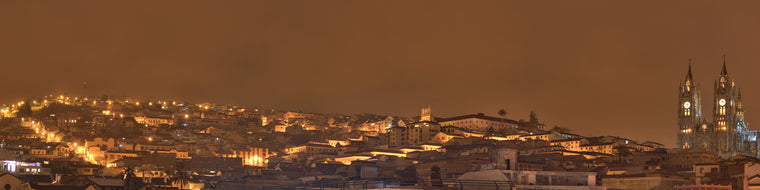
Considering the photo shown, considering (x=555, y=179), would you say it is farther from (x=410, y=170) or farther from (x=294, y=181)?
(x=410, y=170)

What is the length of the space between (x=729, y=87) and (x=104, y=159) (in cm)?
8227

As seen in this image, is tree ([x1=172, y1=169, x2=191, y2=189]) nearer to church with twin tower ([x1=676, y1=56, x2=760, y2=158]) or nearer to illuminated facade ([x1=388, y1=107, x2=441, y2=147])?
illuminated facade ([x1=388, y1=107, x2=441, y2=147])

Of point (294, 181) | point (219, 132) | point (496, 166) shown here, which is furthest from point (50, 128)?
point (496, 166)

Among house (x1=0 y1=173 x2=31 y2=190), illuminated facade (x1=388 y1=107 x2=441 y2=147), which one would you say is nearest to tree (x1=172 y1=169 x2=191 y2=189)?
house (x1=0 y1=173 x2=31 y2=190)

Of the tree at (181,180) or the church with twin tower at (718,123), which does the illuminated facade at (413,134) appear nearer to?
the church with twin tower at (718,123)

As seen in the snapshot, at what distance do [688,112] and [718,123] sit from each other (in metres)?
5.14

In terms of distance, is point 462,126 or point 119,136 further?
point 462,126

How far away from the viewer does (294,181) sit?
91938 millimetres

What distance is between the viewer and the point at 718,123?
128 metres

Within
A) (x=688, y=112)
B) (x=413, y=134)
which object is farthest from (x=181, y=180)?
(x=688, y=112)

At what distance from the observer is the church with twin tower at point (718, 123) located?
125 meters

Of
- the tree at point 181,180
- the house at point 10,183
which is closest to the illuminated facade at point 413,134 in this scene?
the tree at point 181,180

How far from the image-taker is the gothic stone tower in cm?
13012

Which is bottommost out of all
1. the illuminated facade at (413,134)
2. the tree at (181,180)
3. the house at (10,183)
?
the tree at (181,180)
